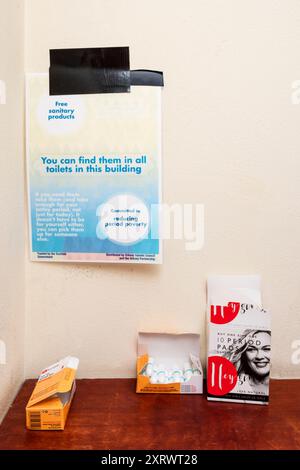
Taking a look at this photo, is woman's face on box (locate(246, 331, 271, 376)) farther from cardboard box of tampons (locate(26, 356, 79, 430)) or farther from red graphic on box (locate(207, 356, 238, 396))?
cardboard box of tampons (locate(26, 356, 79, 430))

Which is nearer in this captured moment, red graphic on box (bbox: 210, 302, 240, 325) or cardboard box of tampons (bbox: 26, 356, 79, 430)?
cardboard box of tampons (bbox: 26, 356, 79, 430)

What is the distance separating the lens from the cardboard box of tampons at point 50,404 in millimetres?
709

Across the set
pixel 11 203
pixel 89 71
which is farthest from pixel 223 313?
pixel 89 71

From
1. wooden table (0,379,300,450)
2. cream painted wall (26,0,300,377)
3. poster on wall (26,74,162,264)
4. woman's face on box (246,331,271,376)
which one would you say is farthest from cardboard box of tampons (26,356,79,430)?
woman's face on box (246,331,271,376)

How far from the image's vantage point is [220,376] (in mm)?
815

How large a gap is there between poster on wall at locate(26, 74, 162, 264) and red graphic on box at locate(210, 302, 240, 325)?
0.18 meters

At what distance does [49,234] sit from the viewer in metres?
0.88

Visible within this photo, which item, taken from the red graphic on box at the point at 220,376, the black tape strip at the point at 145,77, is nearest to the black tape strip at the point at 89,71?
the black tape strip at the point at 145,77

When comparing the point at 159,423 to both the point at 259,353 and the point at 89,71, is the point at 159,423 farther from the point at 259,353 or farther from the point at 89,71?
A: the point at 89,71

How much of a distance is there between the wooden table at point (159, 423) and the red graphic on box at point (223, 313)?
185mm

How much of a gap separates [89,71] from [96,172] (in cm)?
24

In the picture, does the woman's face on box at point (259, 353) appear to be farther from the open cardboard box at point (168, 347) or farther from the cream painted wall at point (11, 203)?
the cream painted wall at point (11, 203)

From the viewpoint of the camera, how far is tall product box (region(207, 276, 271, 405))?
799mm

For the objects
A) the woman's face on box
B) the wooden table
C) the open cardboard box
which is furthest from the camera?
the open cardboard box
